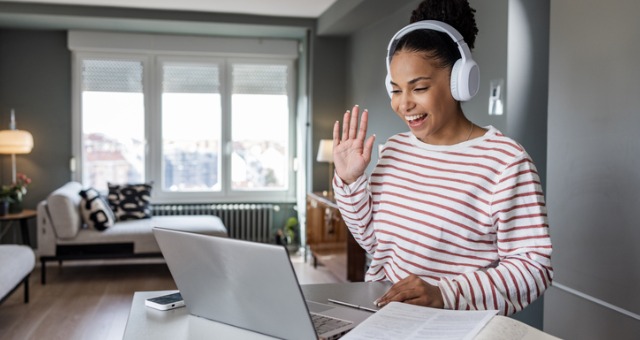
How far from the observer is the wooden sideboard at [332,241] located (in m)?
4.73

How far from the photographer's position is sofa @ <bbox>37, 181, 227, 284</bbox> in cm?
519

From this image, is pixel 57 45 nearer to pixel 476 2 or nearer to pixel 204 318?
pixel 476 2

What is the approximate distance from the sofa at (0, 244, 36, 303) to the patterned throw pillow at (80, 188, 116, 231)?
975mm

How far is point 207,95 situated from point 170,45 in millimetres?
630

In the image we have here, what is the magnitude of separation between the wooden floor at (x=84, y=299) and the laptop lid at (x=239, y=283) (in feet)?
9.32

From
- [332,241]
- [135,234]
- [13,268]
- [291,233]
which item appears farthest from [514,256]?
[291,233]

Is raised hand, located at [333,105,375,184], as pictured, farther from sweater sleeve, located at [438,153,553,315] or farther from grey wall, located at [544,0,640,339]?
grey wall, located at [544,0,640,339]

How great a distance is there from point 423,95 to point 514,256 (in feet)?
1.21

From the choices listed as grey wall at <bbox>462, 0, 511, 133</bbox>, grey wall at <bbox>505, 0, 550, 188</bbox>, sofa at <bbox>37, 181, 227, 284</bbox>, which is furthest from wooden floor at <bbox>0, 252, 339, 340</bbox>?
grey wall at <bbox>505, 0, 550, 188</bbox>

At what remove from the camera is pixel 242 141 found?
6.83 m

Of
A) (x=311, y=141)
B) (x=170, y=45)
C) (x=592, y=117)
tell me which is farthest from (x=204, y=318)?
(x=170, y=45)

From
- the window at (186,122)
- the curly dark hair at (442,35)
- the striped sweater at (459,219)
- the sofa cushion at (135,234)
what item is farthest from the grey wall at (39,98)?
the curly dark hair at (442,35)

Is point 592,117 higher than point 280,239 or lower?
higher

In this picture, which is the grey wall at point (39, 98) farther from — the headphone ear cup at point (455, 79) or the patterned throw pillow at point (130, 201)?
the headphone ear cup at point (455, 79)
